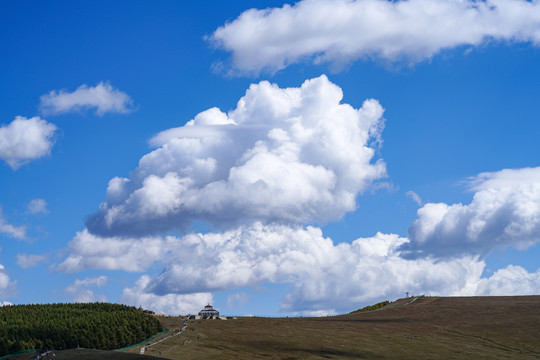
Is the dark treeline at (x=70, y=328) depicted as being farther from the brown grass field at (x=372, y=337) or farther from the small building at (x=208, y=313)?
the small building at (x=208, y=313)

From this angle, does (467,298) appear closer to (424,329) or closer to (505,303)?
(505,303)

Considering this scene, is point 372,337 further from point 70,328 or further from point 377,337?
point 70,328

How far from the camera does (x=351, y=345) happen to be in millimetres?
85875

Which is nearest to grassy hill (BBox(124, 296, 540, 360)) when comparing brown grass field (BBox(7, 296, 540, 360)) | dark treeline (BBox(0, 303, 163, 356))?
brown grass field (BBox(7, 296, 540, 360))

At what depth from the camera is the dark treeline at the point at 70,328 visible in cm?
7138

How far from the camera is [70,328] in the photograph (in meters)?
74.9

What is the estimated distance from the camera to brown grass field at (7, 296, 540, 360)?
3014 inches

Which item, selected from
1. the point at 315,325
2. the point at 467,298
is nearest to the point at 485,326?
the point at 315,325

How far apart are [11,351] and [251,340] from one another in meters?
30.2

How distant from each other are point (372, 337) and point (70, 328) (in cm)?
4328

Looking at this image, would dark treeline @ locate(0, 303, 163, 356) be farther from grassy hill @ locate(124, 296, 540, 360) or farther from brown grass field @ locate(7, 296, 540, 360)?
grassy hill @ locate(124, 296, 540, 360)

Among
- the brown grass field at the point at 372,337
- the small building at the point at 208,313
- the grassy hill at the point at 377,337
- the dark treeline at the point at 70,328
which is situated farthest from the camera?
the small building at the point at 208,313

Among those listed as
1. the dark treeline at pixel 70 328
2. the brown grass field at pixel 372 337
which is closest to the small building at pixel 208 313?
the brown grass field at pixel 372 337

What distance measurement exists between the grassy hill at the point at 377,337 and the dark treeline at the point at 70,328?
16.3ft
